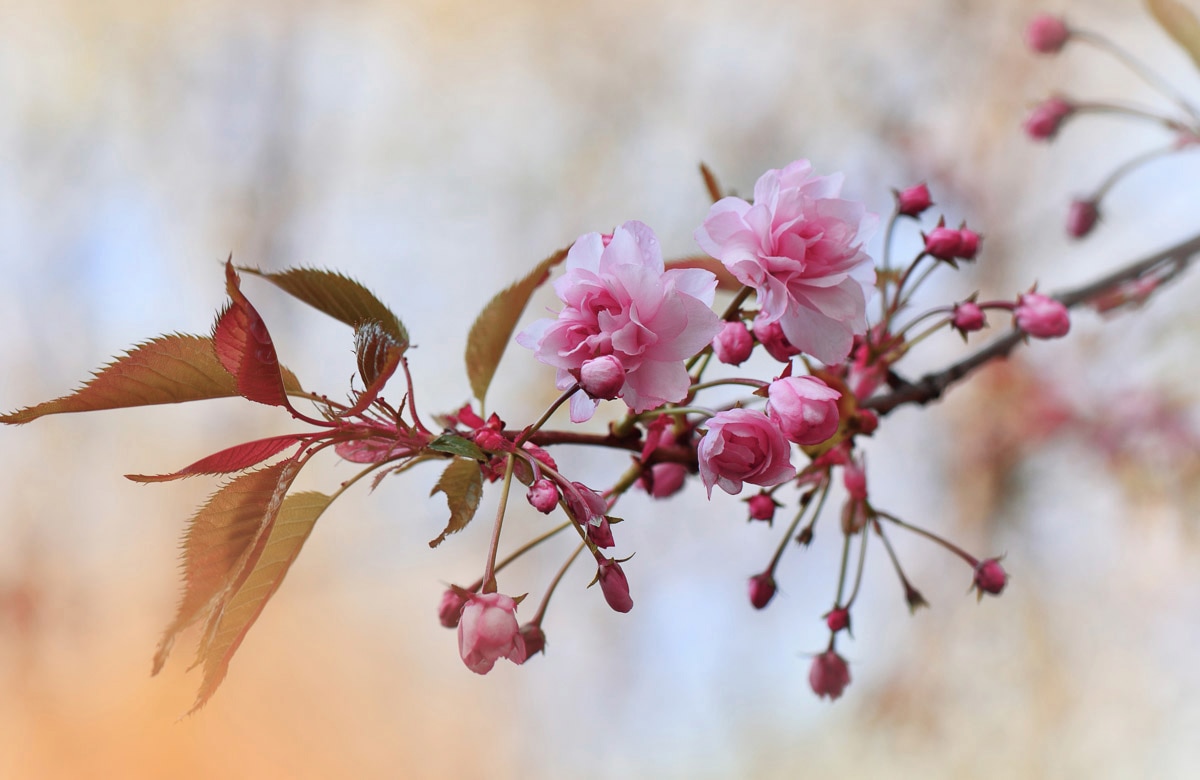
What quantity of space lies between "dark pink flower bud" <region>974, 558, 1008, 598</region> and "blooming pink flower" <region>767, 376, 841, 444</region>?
0.29 metres

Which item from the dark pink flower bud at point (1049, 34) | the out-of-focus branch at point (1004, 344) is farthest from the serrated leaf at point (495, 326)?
the dark pink flower bud at point (1049, 34)

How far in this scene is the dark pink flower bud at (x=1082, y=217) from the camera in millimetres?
972

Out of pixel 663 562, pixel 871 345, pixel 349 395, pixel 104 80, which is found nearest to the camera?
pixel 349 395

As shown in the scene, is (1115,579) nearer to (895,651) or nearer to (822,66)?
(895,651)

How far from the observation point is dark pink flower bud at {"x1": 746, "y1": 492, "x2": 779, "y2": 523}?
0.48 meters

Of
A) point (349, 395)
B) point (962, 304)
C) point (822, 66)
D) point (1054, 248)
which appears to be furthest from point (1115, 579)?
point (349, 395)

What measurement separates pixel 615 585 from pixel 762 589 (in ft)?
0.81

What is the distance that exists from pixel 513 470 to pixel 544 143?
150 centimetres

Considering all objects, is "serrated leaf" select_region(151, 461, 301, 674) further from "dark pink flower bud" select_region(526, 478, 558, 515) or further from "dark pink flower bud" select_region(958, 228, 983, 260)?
"dark pink flower bud" select_region(958, 228, 983, 260)

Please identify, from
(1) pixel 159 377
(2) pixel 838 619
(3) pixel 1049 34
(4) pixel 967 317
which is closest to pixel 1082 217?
(3) pixel 1049 34

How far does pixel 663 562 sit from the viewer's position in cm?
163

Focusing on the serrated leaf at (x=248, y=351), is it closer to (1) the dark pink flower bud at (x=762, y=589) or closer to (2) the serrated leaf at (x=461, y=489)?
(2) the serrated leaf at (x=461, y=489)

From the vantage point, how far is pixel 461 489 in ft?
1.19

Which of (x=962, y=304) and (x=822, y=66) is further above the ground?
(x=822, y=66)
